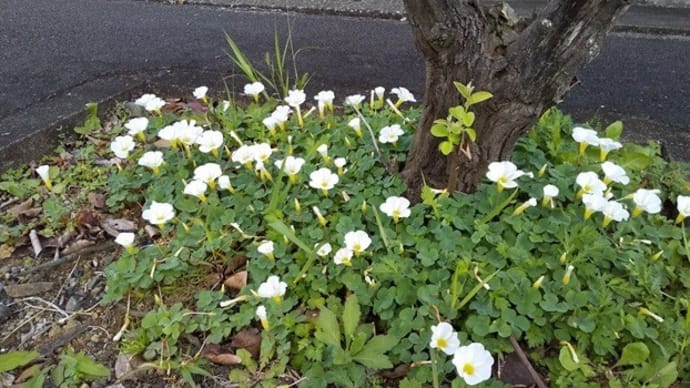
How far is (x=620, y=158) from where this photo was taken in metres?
2.23

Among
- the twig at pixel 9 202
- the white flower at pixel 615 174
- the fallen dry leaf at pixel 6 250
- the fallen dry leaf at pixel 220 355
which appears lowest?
the fallen dry leaf at pixel 6 250

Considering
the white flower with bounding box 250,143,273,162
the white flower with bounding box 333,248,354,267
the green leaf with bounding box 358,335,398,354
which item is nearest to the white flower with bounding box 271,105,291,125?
the white flower with bounding box 250,143,273,162

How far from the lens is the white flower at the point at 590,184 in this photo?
6.27ft

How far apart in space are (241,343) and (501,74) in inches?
48.3

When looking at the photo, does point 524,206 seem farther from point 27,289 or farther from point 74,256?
point 27,289

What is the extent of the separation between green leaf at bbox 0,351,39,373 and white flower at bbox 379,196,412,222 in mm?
1213

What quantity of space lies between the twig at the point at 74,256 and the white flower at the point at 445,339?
137cm

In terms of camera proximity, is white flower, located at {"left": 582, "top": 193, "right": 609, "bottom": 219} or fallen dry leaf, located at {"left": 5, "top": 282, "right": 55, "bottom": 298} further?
fallen dry leaf, located at {"left": 5, "top": 282, "right": 55, "bottom": 298}

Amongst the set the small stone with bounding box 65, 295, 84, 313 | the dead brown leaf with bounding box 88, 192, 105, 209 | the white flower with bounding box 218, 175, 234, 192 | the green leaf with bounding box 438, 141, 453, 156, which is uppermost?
the green leaf with bounding box 438, 141, 453, 156

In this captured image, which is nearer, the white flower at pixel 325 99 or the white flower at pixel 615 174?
the white flower at pixel 615 174

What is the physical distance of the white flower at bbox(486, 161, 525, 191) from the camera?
1.90 metres

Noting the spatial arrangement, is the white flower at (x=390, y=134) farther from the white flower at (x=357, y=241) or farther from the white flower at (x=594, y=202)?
the white flower at (x=594, y=202)

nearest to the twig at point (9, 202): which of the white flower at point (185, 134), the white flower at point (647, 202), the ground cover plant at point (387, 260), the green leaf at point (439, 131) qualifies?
the ground cover plant at point (387, 260)

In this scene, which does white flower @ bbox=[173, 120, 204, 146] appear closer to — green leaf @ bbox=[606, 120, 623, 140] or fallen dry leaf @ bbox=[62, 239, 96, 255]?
fallen dry leaf @ bbox=[62, 239, 96, 255]
